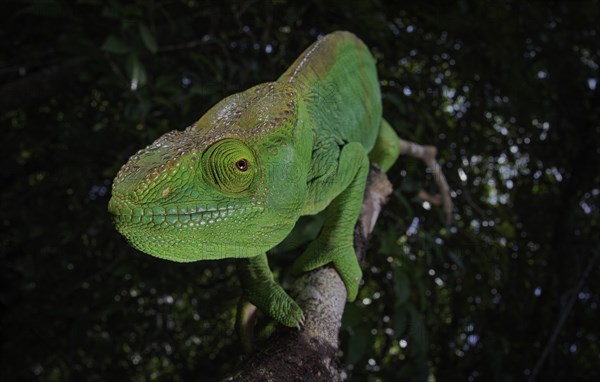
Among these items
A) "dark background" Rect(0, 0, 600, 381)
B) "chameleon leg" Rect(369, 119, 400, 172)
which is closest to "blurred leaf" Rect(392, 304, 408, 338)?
"dark background" Rect(0, 0, 600, 381)

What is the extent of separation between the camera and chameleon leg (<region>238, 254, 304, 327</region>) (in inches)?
41.3

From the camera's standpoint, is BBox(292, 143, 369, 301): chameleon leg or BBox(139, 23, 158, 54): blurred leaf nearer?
BBox(292, 143, 369, 301): chameleon leg

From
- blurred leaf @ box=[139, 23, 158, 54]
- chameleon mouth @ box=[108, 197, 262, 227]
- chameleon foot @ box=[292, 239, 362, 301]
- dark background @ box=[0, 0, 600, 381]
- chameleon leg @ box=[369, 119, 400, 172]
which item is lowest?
dark background @ box=[0, 0, 600, 381]

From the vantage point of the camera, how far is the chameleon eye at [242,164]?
89cm

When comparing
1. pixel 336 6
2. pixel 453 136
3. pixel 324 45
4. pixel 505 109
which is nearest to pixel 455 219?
pixel 453 136

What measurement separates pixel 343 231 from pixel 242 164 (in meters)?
0.49

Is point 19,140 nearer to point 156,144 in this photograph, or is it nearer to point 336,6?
point 336,6

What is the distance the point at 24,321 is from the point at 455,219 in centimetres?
244

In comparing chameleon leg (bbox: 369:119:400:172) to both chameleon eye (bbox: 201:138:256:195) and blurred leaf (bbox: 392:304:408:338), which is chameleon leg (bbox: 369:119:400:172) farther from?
chameleon eye (bbox: 201:138:256:195)

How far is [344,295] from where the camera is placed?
4.02 feet

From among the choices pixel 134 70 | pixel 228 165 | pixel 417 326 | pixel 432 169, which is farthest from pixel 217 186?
pixel 432 169

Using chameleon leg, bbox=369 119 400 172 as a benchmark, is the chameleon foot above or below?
above

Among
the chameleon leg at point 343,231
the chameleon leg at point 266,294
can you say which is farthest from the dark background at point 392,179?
the chameleon leg at point 266,294

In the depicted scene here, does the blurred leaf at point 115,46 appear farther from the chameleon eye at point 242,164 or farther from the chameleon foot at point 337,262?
the chameleon eye at point 242,164
